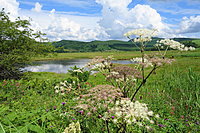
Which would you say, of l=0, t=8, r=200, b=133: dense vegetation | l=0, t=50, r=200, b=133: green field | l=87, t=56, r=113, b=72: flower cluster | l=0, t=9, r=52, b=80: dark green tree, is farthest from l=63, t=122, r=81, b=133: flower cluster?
l=0, t=9, r=52, b=80: dark green tree

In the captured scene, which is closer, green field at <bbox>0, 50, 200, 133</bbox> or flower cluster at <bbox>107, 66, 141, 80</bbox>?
green field at <bbox>0, 50, 200, 133</bbox>

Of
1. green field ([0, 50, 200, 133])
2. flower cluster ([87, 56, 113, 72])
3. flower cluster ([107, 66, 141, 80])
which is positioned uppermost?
flower cluster ([87, 56, 113, 72])

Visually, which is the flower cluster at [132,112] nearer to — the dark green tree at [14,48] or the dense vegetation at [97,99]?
the dense vegetation at [97,99]

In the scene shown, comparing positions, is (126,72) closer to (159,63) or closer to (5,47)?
(159,63)

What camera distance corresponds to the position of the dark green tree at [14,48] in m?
13.5

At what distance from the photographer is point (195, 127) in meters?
4.35

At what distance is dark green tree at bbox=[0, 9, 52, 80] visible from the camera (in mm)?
13531

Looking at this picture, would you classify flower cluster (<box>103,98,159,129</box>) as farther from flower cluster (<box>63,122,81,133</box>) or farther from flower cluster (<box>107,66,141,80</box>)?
flower cluster (<box>107,66,141,80</box>)

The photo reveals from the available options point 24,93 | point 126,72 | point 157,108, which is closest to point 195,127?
point 157,108

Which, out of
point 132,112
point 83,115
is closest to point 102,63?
point 83,115

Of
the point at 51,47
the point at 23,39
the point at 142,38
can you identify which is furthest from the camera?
the point at 51,47

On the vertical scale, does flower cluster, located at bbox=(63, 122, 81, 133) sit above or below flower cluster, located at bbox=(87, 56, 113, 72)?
below

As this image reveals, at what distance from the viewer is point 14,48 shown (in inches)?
587

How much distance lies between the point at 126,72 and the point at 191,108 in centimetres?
341
